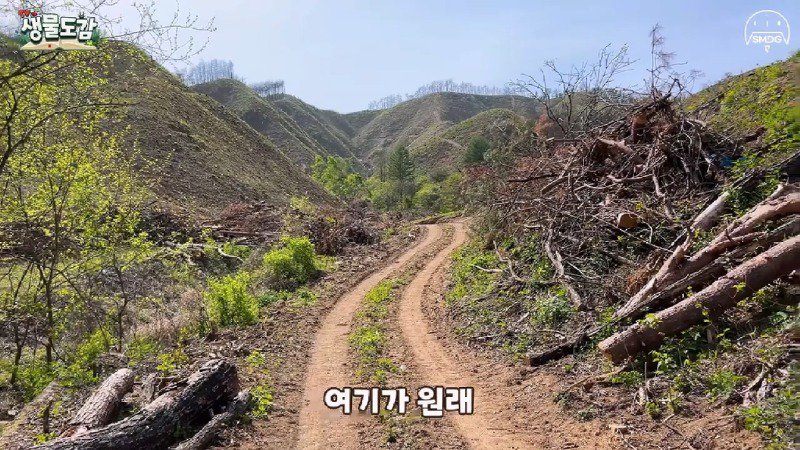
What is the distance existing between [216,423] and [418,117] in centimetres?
14434

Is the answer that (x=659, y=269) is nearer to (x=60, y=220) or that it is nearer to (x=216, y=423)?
(x=216, y=423)

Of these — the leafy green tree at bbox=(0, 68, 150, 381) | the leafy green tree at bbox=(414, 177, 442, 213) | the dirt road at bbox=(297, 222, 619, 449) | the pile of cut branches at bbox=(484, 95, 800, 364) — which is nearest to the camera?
the dirt road at bbox=(297, 222, 619, 449)

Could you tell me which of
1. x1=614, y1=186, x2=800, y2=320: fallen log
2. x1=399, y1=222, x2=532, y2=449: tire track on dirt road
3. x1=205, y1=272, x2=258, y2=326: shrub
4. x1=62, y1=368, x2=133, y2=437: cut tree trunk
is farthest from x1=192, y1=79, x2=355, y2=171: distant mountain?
x1=614, y1=186, x2=800, y2=320: fallen log

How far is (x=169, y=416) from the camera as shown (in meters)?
5.77

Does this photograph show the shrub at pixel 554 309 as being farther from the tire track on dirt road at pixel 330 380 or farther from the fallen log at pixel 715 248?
the tire track on dirt road at pixel 330 380

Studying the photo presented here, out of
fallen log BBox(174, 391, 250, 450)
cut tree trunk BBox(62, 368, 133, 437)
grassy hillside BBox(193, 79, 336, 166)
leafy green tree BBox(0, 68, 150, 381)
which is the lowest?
fallen log BBox(174, 391, 250, 450)

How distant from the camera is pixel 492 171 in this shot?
56.6 ft

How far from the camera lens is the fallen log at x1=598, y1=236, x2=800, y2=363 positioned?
5711 millimetres

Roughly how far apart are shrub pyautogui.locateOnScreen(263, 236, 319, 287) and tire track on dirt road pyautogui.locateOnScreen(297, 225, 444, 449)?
2.20 m

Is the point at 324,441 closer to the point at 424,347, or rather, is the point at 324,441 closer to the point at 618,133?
the point at 424,347

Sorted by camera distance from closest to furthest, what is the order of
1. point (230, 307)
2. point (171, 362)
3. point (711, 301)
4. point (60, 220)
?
point (711, 301) < point (171, 362) < point (60, 220) < point (230, 307)

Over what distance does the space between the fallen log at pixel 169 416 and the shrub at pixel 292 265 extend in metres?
9.15

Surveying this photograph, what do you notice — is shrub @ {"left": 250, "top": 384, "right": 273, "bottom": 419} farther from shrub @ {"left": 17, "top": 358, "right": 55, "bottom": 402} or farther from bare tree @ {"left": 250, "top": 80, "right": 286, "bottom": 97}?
bare tree @ {"left": 250, "top": 80, "right": 286, "bottom": 97}

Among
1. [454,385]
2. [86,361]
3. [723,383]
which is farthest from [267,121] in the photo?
[723,383]
